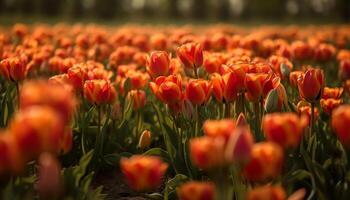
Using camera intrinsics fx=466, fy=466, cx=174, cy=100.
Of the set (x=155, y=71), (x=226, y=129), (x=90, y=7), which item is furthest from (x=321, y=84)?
(x=90, y=7)

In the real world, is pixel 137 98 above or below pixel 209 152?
below

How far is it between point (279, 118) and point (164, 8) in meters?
51.9

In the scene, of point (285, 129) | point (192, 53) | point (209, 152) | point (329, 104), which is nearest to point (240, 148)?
point (209, 152)

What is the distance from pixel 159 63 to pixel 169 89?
51 cm

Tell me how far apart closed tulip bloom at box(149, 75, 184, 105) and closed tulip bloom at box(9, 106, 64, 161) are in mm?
1197

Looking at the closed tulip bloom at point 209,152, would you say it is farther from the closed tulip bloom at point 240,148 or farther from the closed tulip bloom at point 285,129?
the closed tulip bloom at point 285,129

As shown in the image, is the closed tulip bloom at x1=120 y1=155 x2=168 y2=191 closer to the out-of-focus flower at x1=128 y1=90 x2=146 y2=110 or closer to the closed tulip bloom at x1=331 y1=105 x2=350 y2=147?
the closed tulip bloom at x1=331 y1=105 x2=350 y2=147

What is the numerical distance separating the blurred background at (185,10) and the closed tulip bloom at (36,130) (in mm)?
36797

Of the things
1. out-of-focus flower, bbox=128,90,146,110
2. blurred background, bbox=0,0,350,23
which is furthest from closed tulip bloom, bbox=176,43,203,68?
blurred background, bbox=0,0,350,23

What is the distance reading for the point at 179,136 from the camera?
2.66 meters

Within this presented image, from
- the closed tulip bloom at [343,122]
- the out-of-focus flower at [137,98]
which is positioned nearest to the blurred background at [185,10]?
the out-of-focus flower at [137,98]

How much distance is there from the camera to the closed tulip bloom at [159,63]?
291 centimetres

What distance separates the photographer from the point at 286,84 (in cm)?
375

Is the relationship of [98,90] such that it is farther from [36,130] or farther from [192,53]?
[36,130]
